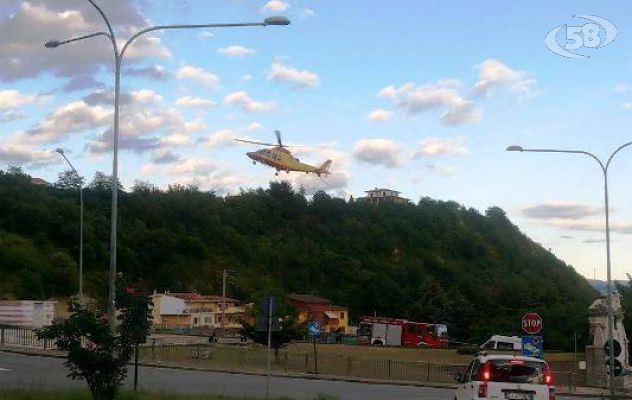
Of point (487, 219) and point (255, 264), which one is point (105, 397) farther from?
point (487, 219)

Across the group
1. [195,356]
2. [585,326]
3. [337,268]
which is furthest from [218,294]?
[195,356]

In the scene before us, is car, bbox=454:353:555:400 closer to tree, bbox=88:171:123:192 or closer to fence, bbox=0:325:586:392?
fence, bbox=0:325:586:392

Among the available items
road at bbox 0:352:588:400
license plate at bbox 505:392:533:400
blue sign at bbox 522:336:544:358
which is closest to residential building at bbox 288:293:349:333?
road at bbox 0:352:588:400

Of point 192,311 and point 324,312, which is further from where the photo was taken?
point 324,312

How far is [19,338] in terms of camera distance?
46.5 metres

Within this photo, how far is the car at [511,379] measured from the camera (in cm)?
1614

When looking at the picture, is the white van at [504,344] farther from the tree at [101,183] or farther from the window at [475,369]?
the tree at [101,183]

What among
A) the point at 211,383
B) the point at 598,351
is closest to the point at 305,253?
the point at 598,351

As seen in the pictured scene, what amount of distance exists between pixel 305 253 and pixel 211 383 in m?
115

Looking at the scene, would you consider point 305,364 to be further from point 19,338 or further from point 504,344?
point 19,338

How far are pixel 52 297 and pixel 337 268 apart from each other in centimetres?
5695

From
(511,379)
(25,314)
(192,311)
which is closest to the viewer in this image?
(511,379)

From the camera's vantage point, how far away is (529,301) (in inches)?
4072

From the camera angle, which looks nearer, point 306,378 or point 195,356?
point 306,378
